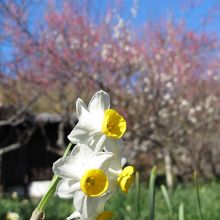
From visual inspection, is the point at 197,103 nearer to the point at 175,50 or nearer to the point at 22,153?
the point at 175,50

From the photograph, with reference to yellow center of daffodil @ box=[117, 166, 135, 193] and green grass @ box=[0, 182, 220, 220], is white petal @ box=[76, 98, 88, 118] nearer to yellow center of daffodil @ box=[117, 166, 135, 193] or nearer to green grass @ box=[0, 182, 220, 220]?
yellow center of daffodil @ box=[117, 166, 135, 193]

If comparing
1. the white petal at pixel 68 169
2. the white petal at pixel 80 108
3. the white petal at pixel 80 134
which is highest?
the white petal at pixel 80 108

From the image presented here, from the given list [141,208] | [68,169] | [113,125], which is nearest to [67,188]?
[68,169]

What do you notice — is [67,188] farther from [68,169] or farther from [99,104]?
[99,104]

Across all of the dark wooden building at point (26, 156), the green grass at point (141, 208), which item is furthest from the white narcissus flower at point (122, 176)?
the dark wooden building at point (26, 156)

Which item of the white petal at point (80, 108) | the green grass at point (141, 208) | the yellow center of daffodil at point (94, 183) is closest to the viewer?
the yellow center of daffodil at point (94, 183)

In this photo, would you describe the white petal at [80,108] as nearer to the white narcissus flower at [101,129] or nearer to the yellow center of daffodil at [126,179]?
the white narcissus flower at [101,129]

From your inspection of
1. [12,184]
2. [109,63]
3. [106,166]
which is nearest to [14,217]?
[106,166]
